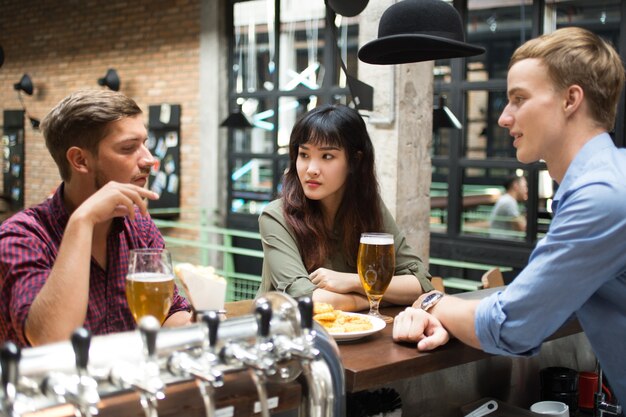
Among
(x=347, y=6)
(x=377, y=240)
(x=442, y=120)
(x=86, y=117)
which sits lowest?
(x=377, y=240)

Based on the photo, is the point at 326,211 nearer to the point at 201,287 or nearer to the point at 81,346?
the point at 201,287

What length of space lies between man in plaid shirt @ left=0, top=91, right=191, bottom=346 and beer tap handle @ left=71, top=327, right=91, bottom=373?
0.73 meters

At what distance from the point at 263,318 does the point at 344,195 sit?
162 centimetres

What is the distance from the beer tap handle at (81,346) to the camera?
0.73 m

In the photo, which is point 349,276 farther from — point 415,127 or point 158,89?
point 158,89

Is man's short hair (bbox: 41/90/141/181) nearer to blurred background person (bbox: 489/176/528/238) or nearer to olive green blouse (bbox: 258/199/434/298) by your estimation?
olive green blouse (bbox: 258/199/434/298)

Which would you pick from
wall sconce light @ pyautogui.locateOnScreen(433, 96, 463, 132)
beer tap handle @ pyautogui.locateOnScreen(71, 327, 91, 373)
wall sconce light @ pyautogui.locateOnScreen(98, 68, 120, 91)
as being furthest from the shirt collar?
wall sconce light @ pyautogui.locateOnScreen(98, 68, 120, 91)

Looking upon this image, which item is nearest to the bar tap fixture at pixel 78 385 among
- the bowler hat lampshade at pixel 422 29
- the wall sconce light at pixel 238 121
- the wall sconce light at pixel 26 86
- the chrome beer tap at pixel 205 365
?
the chrome beer tap at pixel 205 365

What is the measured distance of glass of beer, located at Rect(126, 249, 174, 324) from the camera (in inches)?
48.6

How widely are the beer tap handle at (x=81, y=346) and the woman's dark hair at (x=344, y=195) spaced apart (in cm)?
153

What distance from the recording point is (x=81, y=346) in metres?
0.73

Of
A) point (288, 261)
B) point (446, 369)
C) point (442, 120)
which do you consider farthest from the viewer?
point (442, 120)

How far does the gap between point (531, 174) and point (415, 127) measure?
2079mm

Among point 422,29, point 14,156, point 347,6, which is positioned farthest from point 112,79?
point 422,29
